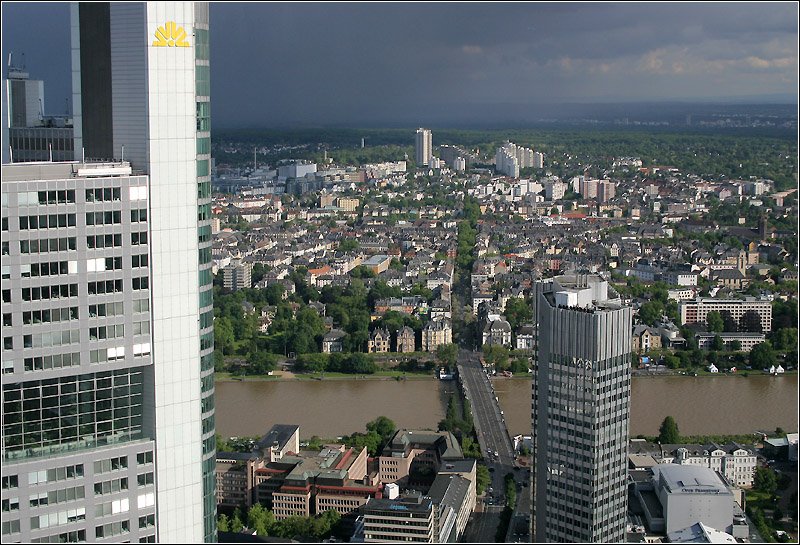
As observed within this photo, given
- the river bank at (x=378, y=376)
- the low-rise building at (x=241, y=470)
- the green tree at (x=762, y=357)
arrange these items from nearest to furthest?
the low-rise building at (x=241, y=470)
the river bank at (x=378, y=376)
the green tree at (x=762, y=357)

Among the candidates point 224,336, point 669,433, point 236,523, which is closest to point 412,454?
point 236,523

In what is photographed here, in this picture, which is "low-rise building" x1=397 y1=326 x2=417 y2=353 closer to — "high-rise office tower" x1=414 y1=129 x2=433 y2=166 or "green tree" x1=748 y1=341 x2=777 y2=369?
"green tree" x1=748 y1=341 x2=777 y2=369

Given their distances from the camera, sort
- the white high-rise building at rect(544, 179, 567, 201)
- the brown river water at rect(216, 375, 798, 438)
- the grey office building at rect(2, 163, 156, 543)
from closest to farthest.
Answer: the grey office building at rect(2, 163, 156, 543), the brown river water at rect(216, 375, 798, 438), the white high-rise building at rect(544, 179, 567, 201)

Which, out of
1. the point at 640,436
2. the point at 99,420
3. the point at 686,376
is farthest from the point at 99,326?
the point at 686,376

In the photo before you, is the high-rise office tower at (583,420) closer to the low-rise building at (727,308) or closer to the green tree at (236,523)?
the green tree at (236,523)

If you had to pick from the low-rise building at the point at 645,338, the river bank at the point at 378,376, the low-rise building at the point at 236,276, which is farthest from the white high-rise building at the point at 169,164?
the low-rise building at the point at 236,276

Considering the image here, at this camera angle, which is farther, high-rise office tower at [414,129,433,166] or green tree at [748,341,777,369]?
high-rise office tower at [414,129,433,166]

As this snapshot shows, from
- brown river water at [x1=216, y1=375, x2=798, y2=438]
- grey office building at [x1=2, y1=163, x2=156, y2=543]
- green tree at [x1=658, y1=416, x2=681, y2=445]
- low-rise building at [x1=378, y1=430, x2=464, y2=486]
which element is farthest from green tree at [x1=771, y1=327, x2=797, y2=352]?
grey office building at [x1=2, y1=163, x2=156, y2=543]
